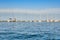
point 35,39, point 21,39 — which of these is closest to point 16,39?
point 21,39

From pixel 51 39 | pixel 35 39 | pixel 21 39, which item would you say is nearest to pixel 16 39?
pixel 21 39

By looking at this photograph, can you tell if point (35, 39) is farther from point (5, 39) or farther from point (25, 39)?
point (5, 39)

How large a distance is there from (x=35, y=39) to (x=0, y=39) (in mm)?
5329

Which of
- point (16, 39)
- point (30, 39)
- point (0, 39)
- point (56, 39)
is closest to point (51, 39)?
point (56, 39)

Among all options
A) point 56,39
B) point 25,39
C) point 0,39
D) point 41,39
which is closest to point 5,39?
point 0,39

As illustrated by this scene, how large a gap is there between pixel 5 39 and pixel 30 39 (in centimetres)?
380

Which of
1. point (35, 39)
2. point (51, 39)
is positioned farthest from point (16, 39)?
point (51, 39)

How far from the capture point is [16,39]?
3275cm

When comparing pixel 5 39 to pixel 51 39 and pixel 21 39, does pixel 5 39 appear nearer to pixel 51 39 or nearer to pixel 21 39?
pixel 21 39

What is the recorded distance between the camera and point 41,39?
1303 inches

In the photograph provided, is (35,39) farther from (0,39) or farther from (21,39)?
(0,39)

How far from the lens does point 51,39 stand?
32.6 metres

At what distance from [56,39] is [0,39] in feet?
27.9

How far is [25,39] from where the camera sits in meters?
32.8
